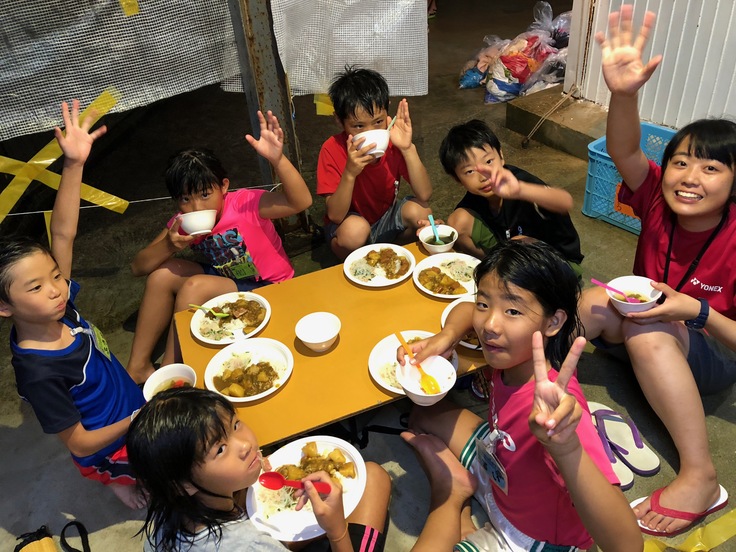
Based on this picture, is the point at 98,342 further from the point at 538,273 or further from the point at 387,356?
the point at 538,273

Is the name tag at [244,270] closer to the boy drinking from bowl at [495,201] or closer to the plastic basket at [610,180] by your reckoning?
the boy drinking from bowl at [495,201]

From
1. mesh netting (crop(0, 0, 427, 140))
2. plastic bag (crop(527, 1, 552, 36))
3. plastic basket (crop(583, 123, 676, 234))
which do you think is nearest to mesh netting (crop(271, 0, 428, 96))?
mesh netting (crop(0, 0, 427, 140))

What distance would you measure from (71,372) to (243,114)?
4564 mm

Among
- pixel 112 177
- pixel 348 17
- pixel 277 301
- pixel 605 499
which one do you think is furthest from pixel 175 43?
pixel 605 499

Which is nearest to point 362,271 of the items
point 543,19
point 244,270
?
point 244,270

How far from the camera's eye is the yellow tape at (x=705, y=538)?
6.95 feet

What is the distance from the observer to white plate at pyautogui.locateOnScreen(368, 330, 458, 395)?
2.22m

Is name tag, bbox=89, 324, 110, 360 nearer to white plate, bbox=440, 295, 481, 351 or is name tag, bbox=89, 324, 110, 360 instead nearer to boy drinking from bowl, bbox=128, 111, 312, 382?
boy drinking from bowl, bbox=128, 111, 312, 382

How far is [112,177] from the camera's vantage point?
5.20 metres

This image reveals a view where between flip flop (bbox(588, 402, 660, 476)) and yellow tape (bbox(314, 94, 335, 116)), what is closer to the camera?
flip flop (bbox(588, 402, 660, 476))

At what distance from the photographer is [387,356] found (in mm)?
2342

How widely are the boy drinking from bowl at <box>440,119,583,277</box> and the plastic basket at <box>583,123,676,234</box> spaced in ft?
3.06

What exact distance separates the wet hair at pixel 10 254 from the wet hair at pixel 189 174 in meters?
0.80

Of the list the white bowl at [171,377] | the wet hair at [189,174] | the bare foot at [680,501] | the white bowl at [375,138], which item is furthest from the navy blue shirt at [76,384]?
the bare foot at [680,501]
